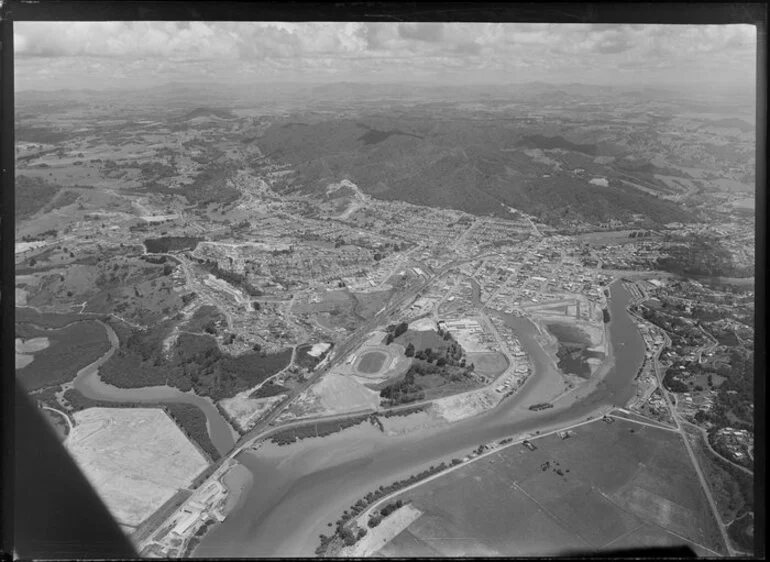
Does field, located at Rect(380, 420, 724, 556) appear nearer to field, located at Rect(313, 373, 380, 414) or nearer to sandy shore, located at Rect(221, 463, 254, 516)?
sandy shore, located at Rect(221, 463, 254, 516)

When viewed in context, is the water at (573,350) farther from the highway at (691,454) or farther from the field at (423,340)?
the field at (423,340)

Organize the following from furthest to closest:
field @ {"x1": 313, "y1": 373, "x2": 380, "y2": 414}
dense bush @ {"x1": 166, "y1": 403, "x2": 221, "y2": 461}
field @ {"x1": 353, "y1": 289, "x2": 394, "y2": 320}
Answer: field @ {"x1": 353, "y1": 289, "x2": 394, "y2": 320} < field @ {"x1": 313, "y1": 373, "x2": 380, "y2": 414} < dense bush @ {"x1": 166, "y1": 403, "x2": 221, "y2": 461}

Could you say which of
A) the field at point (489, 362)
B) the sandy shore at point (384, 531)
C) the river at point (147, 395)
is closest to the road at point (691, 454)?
the field at point (489, 362)

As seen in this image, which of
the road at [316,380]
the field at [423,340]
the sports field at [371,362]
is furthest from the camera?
the field at [423,340]

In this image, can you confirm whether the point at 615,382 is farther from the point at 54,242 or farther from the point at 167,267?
the point at 54,242

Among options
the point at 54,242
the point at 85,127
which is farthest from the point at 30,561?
the point at 85,127

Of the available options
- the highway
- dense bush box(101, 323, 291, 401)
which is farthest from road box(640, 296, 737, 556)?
dense bush box(101, 323, 291, 401)
